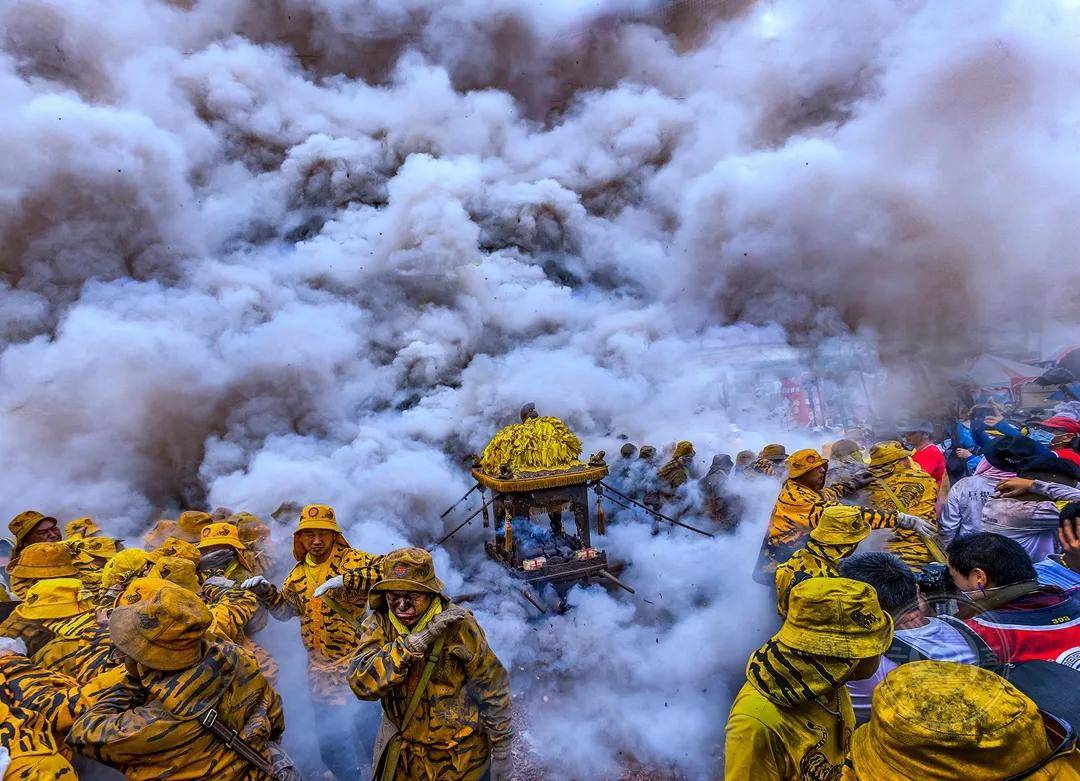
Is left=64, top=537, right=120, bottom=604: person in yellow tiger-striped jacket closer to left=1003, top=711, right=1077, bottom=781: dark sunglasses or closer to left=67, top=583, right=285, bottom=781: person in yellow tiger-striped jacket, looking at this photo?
left=67, top=583, right=285, bottom=781: person in yellow tiger-striped jacket

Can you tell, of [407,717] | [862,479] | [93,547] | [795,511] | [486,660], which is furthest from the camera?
[93,547]

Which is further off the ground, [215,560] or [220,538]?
[220,538]

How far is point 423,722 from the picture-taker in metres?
2.92

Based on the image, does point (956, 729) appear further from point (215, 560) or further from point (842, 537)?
point (215, 560)

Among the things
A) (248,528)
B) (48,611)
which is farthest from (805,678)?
(248,528)

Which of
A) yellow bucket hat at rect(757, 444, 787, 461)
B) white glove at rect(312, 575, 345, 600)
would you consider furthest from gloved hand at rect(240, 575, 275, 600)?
yellow bucket hat at rect(757, 444, 787, 461)

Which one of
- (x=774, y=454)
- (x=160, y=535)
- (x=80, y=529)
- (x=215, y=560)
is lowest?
(x=774, y=454)

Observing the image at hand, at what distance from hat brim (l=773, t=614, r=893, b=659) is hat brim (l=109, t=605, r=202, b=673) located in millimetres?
2603

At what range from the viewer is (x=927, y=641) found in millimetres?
2512

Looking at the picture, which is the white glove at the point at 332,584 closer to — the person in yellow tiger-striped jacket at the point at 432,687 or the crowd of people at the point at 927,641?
the person in yellow tiger-striped jacket at the point at 432,687

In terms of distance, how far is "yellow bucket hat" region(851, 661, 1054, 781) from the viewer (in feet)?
4.50

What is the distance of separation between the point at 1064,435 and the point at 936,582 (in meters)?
5.61

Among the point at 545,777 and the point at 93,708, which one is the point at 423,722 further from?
the point at 545,777

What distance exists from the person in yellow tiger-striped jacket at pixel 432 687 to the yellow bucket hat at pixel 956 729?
1.87 metres
